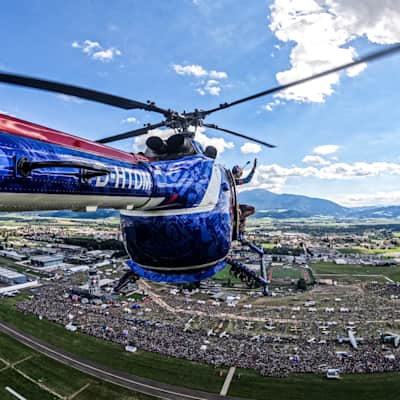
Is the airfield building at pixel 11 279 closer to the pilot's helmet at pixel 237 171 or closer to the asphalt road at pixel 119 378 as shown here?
the asphalt road at pixel 119 378

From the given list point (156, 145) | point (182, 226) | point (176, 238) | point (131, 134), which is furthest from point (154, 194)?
point (131, 134)

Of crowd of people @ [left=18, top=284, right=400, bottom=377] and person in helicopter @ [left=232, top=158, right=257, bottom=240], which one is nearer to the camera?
person in helicopter @ [left=232, top=158, right=257, bottom=240]

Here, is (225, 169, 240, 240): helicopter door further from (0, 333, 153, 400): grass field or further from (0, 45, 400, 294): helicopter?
(0, 333, 153, 400): grass field

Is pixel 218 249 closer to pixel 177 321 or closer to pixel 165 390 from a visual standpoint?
pixel 165 390

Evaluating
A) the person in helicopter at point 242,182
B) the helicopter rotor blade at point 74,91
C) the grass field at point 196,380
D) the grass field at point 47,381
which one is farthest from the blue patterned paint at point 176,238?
the grass field at point 196,380

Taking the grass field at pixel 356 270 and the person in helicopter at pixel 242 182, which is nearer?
the person in helicopter at pixel 242 182

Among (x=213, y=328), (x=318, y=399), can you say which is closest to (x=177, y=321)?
(x=213, y=328)

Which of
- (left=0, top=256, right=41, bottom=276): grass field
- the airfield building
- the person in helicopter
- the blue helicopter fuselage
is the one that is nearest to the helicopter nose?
the blue helicopter fuselage
